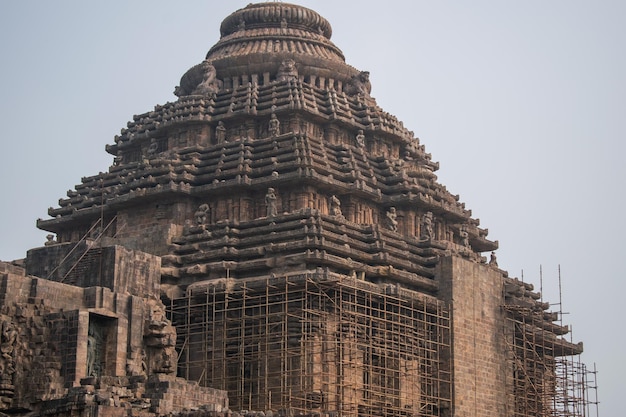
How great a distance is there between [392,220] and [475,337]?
7492mm

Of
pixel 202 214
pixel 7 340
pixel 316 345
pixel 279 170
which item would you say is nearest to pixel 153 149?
pixel 202 214

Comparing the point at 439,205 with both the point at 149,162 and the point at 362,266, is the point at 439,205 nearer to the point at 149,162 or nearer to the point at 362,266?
the point at 362,266

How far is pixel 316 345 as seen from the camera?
65188mm

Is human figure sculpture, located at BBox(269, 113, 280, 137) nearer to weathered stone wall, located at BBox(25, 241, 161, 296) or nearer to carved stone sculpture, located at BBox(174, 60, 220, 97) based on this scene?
carved stone sculpture, located at BBox(174, 60, 220, 97)

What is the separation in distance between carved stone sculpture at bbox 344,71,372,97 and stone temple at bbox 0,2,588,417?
10 cm

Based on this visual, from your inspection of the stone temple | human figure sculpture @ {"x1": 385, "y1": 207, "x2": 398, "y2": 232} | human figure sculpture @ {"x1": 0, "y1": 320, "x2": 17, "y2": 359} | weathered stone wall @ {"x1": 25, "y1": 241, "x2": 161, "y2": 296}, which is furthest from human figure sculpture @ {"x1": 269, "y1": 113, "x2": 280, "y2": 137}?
human figure sculpture @ {"x1": 0, "y1": 320, "x2": 17, "y2": 359}

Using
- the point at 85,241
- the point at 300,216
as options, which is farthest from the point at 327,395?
the point at 85,241

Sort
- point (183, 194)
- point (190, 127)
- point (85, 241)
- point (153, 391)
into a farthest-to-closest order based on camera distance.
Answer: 1. point (190, 127)
2. point (183, 194)
3. point (85, 241)
4. point (153, 391)

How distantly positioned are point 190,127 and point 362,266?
15090mm

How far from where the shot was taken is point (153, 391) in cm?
5984

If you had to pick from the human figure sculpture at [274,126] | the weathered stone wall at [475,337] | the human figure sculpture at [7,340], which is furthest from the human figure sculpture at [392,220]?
the human figure sculpture at [7,340]

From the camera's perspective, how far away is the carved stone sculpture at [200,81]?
80875mm

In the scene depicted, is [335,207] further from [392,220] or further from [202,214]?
[202,214]

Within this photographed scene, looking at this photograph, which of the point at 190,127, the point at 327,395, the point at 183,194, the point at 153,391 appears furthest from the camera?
the point at 190,127
